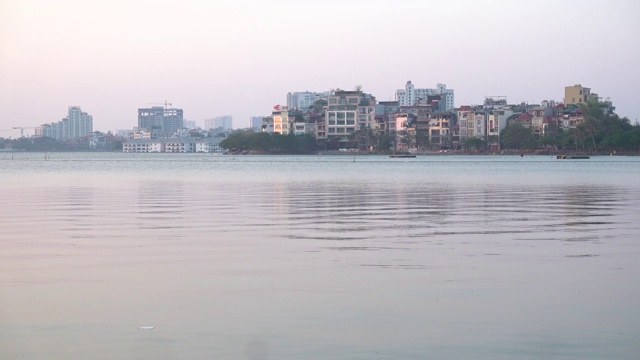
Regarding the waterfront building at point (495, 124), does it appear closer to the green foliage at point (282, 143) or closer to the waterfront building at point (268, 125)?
the green foliage at point (282, 143)

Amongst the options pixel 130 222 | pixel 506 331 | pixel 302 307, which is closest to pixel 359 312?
pixel 302 307

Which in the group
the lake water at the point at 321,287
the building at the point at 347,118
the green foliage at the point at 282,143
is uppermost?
the building at the point at 347,118

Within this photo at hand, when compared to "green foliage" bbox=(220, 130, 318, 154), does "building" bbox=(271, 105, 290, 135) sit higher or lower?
higher

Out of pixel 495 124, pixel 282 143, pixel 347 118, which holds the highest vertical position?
pixel 347 118

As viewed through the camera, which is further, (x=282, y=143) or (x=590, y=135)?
(x=282, y=143)

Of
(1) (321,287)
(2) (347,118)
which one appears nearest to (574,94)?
(2) (347,118)

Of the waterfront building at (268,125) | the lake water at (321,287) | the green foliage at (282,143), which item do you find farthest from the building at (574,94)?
the lake water at (321,287)

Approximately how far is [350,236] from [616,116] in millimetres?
125584

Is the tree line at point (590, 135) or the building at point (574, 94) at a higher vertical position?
the building at point (574, 94)

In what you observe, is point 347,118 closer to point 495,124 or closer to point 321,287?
point 495,124

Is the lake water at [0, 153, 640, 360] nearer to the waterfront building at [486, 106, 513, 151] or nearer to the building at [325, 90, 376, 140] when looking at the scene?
the waterfront building at [486, 106, 513, 151]

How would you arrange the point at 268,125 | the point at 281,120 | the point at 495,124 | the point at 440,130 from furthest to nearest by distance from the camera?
the point at 268,125 → the point at 281,120 → the point at 440,130 → the point at 495,124

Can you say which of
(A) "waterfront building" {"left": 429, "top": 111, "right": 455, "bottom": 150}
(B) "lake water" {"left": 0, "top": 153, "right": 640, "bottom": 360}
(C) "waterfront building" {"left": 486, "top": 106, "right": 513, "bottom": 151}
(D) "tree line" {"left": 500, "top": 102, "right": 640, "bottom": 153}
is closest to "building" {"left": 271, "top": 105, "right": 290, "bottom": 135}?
(A) "waterfront building" {"left": 429, "top": 111, "right": 455, "bottom": 150}

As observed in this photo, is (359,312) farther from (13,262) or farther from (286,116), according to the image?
(286,116)
